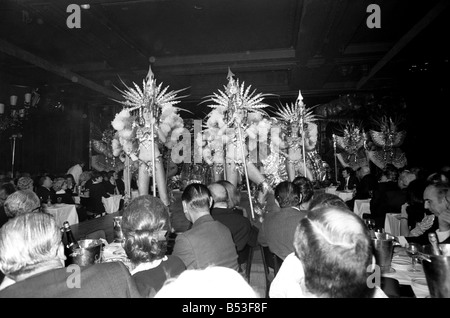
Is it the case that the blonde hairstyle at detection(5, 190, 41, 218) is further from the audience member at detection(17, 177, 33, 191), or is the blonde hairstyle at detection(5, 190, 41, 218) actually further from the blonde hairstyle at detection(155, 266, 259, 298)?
the audience member at detection(17, 177, 33, 191)

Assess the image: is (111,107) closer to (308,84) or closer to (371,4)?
(308,84)

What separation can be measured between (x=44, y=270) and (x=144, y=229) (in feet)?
1.61

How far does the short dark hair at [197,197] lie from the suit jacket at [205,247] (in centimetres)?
19

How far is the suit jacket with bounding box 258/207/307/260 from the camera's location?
245 centimetres

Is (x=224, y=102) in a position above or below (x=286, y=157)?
above

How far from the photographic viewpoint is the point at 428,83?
30.4ft

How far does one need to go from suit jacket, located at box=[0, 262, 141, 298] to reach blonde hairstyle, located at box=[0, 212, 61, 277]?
0.65 ft

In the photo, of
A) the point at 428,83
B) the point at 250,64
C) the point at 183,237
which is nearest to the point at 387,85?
the point at 428,83

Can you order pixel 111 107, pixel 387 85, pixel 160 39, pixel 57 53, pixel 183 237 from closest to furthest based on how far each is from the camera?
pixel 183 237 < pixel 160 39 < pixel 57 53 < pixel 387 85 < pixel 111 107

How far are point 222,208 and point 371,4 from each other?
4.94 m

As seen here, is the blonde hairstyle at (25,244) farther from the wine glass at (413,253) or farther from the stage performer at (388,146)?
the stage performer at (388,146)

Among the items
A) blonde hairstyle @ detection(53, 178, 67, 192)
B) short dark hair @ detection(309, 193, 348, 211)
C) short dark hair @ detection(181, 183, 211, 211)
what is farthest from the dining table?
blonde hairstyle @ detection(53, 178, 67, 192)

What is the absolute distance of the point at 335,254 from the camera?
108 cm

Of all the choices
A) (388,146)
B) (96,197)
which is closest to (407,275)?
(96,197)
